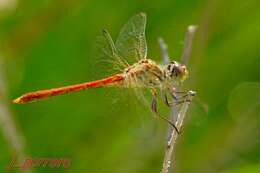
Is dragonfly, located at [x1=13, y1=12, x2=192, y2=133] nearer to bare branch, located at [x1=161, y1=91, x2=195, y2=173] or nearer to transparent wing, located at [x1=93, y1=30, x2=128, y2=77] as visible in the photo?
transparent wing, located at [x1=93, y1=30, x2=128, y2=77]

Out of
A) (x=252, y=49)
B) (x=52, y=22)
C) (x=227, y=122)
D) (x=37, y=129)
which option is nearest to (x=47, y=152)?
(x=37, y=129)

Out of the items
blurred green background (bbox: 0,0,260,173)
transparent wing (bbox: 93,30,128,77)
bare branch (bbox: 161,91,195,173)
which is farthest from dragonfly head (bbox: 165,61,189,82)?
blurred green background (bbox: 0,0,260,173)

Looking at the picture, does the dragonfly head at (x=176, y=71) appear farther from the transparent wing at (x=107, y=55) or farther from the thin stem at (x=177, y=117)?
the transparent wing at (x=107, y=55)

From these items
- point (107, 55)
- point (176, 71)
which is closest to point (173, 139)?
point (176, 71)

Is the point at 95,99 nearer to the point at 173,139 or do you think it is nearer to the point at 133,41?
the point at 133,41

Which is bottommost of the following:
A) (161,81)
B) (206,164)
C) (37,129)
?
(206,164)

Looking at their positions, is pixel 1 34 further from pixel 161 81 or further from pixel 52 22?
pixel 161 81
